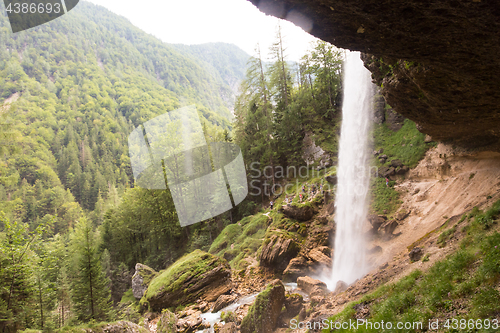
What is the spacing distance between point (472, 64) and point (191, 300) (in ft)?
57.0

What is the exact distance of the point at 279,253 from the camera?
16.7m

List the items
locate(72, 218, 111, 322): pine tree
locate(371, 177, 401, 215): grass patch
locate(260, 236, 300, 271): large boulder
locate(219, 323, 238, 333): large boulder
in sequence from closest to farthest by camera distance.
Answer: locate(219, 323, 238, 333): large boulder
locate(72, 218, 111, 322): pine tree
locate(260, 236, 300, 271): large boulder
locate(371, 177, 401, 215): grass patch

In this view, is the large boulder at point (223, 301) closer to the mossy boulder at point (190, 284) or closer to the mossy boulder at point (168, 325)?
the mossy boulder at point (190, 284)

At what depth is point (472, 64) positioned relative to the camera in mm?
4895

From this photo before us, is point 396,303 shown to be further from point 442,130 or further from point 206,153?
point 206,153

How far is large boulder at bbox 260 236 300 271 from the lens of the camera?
16.7m

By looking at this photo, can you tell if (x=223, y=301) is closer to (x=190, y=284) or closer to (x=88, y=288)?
(x=190, y=284)

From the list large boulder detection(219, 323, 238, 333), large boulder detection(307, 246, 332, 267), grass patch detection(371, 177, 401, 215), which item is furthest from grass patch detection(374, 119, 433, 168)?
large boulder detection(219, 323, 238, 333)

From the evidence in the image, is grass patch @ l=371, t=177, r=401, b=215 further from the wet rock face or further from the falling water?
the wet rock face

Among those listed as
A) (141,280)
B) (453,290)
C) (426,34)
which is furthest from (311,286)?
(141,280)

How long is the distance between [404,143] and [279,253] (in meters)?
14.3

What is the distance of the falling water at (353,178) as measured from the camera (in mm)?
15731

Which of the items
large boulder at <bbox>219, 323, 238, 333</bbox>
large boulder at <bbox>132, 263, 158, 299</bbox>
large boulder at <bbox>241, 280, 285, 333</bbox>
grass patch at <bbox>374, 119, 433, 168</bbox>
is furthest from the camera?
large boulder at <bbox>132, 263, 158, 299</bbox>

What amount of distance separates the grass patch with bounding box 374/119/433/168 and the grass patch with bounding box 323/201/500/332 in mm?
11920
